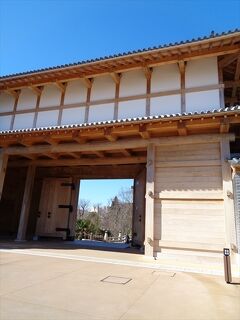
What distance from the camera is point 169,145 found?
23.5ft

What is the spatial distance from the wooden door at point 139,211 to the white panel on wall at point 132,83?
9.06 ft

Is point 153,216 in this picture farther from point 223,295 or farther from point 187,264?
point 223,295

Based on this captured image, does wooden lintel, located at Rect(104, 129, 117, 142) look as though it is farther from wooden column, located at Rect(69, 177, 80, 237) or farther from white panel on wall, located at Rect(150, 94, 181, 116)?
wooden column, located at Rect(69, 177, 80, 237)

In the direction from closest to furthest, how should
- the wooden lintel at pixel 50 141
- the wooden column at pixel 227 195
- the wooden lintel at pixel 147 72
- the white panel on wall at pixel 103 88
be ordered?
1. the wooden column at pixel 227 195
2. the wooden lintel at pixel 147 72
3. the wooden lintel at pixel 50 141
4. the white panel on wall at pixel 103 88

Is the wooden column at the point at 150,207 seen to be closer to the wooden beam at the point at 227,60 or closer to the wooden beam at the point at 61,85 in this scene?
the wooden beam at the point at 227,60

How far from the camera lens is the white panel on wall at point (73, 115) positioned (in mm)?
8438

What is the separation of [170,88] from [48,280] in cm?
590

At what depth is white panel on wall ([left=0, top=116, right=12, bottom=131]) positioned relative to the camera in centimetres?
941

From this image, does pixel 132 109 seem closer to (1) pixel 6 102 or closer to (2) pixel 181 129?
(2) pixel 181 129

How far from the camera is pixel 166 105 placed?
7516mm

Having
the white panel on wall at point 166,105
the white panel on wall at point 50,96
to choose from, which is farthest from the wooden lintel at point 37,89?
the white panel on wall at point 166,105

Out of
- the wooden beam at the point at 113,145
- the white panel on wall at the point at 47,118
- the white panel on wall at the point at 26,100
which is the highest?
the white panel on wall at the point at 26,100

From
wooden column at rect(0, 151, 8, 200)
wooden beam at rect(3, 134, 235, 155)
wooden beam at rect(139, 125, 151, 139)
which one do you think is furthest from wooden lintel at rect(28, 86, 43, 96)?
wooden beam at rect(139, 125, 151, 139)

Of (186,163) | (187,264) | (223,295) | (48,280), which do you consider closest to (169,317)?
(223,295)
